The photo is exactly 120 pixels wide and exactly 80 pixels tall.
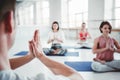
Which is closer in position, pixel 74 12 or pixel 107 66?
pixel 107 66

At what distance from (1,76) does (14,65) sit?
23 centimetres

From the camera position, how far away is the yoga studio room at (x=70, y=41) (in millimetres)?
520

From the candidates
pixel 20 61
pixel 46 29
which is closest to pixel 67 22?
pixel 46 29

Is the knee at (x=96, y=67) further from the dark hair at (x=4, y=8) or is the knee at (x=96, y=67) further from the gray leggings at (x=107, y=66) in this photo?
the dark hair at (x=4, y=8)

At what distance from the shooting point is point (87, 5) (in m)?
4.87

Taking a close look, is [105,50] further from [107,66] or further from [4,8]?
[4,8]

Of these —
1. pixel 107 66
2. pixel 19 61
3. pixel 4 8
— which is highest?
pixel 4 8

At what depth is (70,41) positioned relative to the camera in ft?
15.5

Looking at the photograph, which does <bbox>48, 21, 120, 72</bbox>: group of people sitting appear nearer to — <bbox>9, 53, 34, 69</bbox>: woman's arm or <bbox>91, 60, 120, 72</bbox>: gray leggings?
<bbox>91, 60, 120, 72</bbox>: gray leggings

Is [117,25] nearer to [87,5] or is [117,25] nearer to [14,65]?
[87,5]

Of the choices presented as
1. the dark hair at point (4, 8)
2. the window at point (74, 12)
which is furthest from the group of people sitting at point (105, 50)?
the window at point (74, 12)

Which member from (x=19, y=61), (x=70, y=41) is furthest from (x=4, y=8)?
(x=70, y=41)

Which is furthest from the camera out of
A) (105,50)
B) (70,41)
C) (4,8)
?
(70,41)

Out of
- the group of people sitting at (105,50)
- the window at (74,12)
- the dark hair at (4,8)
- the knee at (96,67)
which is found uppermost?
the window at (74,12)
